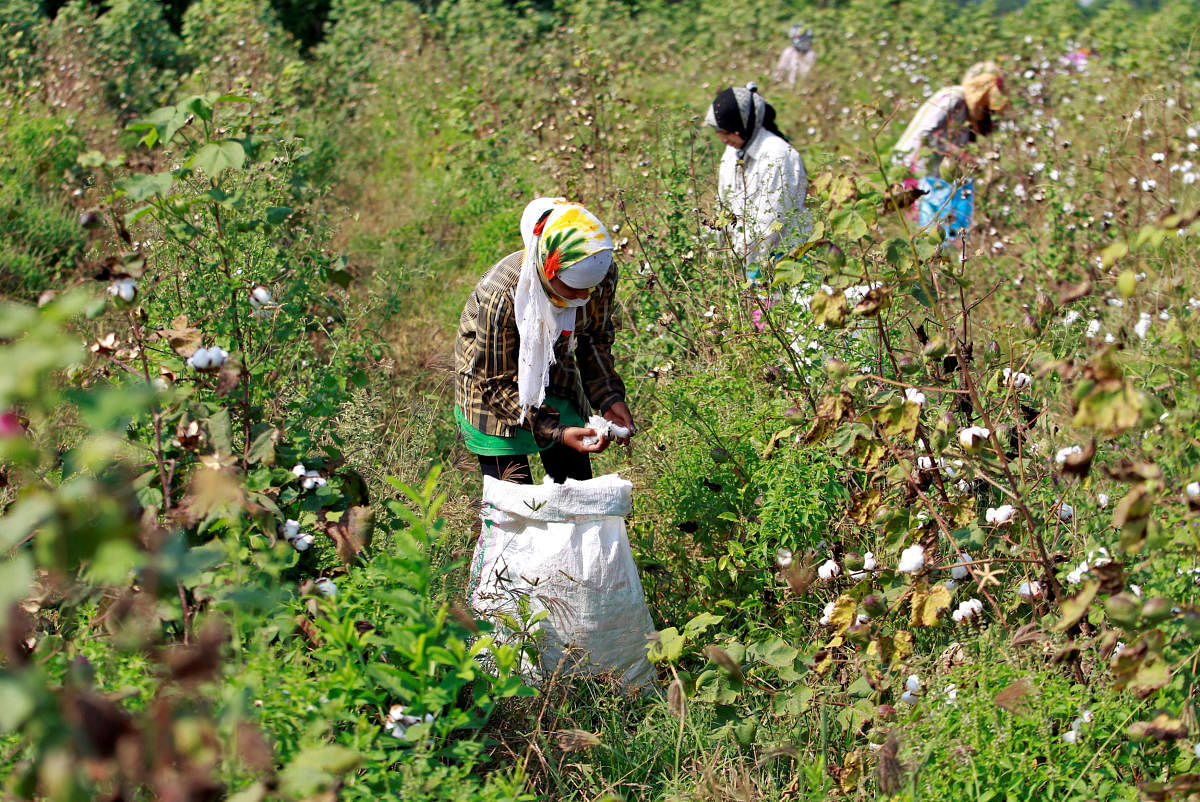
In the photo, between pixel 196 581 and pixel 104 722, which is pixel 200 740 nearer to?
pixel 104 722

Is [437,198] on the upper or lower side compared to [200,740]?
lower

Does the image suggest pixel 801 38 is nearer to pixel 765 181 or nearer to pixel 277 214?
pixel 765 181

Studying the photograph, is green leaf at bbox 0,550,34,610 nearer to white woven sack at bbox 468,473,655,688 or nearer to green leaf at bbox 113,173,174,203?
green leaf at bbox 113,173,174,203

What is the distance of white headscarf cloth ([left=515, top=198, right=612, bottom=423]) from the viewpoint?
2652mm

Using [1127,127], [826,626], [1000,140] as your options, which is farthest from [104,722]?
[1000,140]

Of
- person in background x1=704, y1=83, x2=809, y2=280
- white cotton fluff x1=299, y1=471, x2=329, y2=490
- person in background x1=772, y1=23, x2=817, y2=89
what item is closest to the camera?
white cotton fluff x1=299, y1=471, x2=329, y2=490

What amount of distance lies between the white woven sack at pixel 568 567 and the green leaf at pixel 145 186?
1.08m

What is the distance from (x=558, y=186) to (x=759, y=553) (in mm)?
3046

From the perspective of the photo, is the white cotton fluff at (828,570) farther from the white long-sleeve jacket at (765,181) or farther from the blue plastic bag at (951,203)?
the blue plastic bag at (951,203)

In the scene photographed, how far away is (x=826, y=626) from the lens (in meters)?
2.65

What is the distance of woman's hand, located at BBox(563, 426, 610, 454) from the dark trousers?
179 mm

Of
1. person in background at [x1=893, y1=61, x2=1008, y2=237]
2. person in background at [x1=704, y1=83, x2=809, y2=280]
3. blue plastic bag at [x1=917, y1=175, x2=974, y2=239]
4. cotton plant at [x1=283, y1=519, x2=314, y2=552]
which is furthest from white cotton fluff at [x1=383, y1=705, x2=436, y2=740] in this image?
person in background at [x1=893, y1=61, x2=1008, y2=237]

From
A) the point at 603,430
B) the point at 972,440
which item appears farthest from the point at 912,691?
the point at 603,430

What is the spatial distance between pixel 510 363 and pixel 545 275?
11.7 inches
